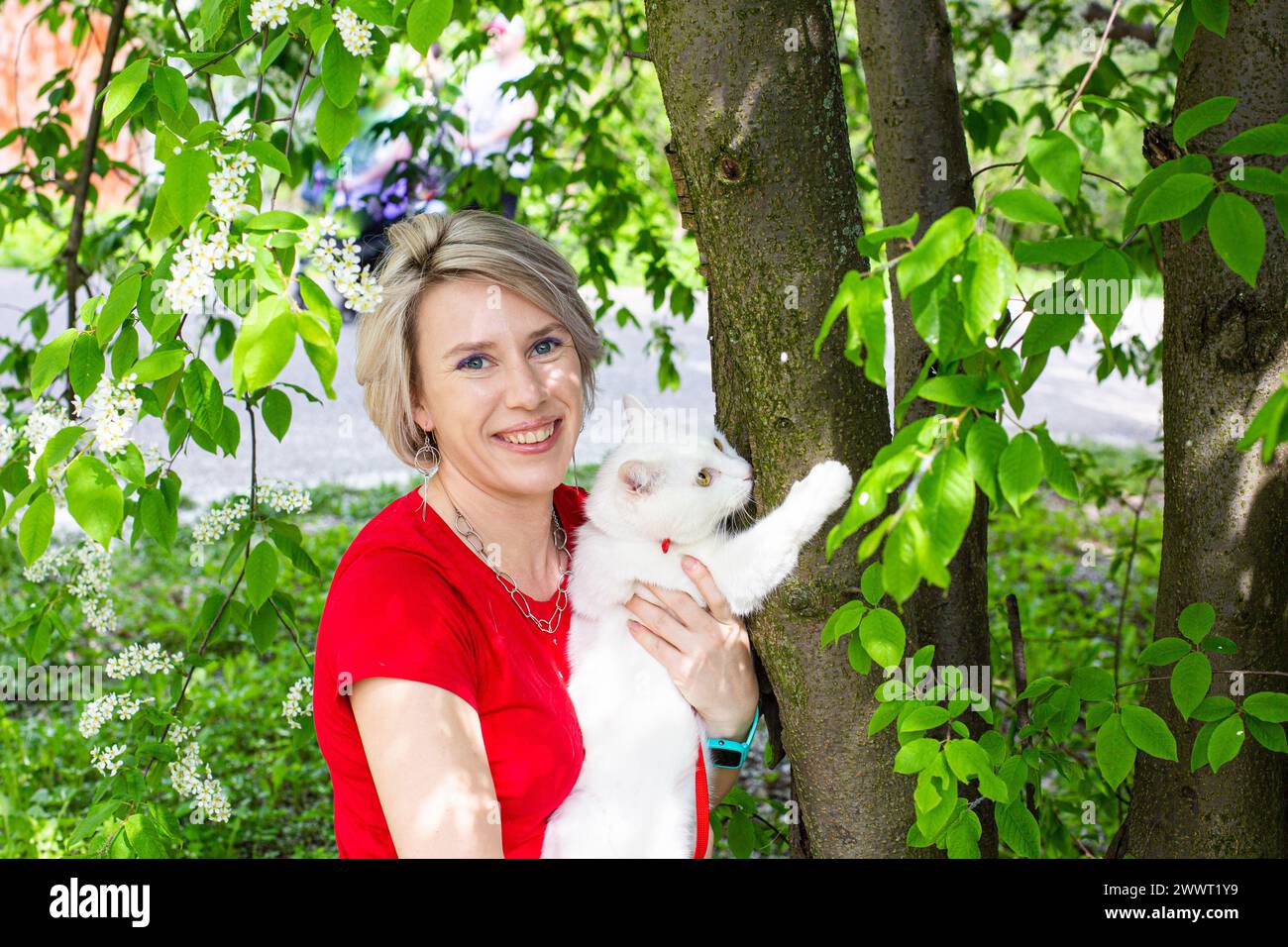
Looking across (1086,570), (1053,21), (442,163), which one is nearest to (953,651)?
(442,163)

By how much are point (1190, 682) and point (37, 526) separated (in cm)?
189

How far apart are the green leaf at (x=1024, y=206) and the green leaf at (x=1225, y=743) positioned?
3.28 ft

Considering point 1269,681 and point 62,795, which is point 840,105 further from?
point 62,795

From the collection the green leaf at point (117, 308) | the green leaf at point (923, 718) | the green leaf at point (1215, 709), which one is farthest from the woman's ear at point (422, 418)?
the green leaf at point (1215, 709)

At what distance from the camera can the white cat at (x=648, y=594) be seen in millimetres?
2201

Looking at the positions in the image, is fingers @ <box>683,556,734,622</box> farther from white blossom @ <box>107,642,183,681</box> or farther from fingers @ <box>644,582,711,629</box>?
white blossom @ <box>107,642,183,681</box>

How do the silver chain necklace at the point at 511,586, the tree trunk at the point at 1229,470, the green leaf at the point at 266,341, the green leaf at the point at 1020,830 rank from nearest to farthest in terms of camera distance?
the green leaf at the point at 266,341, the green leaf at the point at 1020,830, the tree trunk at the point at 1229,470, the silver chain necklace at the point at 511,586

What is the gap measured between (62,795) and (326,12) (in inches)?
152

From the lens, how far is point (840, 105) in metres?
2.03

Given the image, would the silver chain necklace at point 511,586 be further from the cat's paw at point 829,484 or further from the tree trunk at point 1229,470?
the tree trunk at point 1229,470

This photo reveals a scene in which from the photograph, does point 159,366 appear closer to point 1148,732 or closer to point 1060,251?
point 1060,251

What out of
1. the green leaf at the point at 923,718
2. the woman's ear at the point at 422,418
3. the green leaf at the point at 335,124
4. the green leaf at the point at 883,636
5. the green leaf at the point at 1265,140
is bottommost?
the green leaf at the point at 923,718

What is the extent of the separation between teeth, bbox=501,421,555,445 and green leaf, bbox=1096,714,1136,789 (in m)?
1.25

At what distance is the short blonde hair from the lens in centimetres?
231
